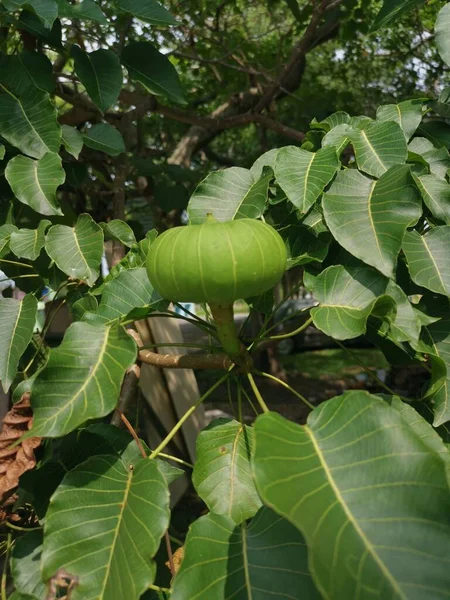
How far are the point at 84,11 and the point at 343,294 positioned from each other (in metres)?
1.06

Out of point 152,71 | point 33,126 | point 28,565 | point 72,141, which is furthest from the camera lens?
point 152,71

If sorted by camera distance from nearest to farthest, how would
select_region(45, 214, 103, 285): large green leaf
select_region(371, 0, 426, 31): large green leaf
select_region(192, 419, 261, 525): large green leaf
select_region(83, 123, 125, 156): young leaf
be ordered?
select_region(192, 419, 261, 525): large green leaf
select_region(45, 214, 103, 285): large green leaf
select_region(371, 0, 426, 31): large green leaf
select_region(83, 123, 125, 156): young leaf

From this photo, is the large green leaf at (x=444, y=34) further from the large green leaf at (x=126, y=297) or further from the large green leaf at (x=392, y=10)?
the large green leaf at (x=126, y=297)

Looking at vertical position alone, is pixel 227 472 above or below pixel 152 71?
below

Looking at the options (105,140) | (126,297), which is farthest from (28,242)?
(105,140)

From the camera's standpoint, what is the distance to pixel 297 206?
1099mm

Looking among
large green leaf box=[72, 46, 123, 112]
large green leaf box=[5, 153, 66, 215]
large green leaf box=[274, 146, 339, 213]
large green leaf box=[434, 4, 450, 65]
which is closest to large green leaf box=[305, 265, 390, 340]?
large green leaf box=[274, 146, 339, 213]

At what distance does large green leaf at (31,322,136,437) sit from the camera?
31.7 inches

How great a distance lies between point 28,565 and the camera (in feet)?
3.12

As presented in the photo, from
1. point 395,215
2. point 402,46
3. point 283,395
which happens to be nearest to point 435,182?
point 395,215

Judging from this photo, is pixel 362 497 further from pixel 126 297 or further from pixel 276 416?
pixel 126 297

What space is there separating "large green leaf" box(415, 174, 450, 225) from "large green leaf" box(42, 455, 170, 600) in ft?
2.44

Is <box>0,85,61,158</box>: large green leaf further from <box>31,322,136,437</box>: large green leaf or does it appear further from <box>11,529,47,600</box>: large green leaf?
<box>11,529,47,600</box>: large green leaf

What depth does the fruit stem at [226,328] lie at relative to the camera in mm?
992
